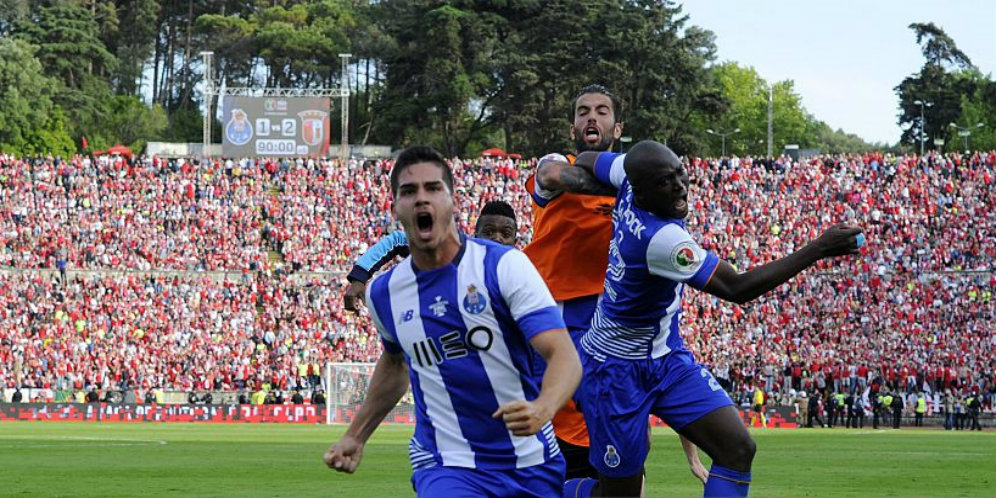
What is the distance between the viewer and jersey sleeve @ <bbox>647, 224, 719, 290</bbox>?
29.5ft

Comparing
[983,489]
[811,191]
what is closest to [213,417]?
[811,191]

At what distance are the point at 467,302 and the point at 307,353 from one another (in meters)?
46.2

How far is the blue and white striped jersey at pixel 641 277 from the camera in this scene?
9.05 m

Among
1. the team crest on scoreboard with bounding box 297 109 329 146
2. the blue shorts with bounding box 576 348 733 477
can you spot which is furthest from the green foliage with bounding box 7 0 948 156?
the blue shorts with bounding box 576 348 733 477

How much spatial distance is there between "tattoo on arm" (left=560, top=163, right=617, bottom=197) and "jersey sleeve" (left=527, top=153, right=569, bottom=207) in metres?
0.18

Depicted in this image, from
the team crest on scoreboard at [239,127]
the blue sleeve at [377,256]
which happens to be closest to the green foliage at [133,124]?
the team crest on scoreboard at [239,127]

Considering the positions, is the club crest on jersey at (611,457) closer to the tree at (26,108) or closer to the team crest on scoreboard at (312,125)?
the team crest on scoreboard at (312,125)

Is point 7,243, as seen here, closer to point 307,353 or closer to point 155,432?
point 307,353

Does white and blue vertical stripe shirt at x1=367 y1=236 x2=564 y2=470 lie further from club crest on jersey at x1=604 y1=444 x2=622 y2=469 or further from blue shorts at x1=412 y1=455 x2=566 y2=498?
club crest on jersey at x1=604 y1=444 x2=622 y2=469

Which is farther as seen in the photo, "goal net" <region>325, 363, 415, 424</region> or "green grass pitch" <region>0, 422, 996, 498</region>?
"goal net" <region>325, 363, 415, 424</region>

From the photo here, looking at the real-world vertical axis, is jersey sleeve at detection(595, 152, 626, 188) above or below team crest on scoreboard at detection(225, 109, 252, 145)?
below

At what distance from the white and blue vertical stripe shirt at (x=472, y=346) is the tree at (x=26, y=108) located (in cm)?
9275

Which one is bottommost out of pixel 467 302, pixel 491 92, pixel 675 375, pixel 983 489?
pixel 983 489

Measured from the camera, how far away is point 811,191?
61.1m
